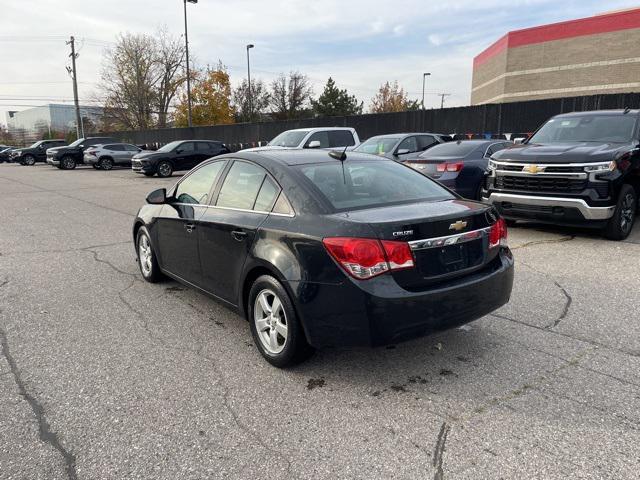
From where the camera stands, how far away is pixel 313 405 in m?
2.99

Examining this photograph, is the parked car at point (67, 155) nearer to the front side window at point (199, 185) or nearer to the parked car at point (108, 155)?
the parked car at point (108, 155)

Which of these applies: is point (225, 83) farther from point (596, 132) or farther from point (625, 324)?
point (625, 324)

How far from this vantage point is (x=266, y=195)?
12.1 ft

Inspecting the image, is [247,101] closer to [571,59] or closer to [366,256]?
[571,59]

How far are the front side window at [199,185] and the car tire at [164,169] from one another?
1773 cm

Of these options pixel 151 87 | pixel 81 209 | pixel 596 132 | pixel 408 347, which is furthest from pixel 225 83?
pixel 408 347

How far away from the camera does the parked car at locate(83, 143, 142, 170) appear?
1105 inches

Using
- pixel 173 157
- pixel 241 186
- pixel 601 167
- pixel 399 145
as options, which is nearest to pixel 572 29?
pixel 173 157

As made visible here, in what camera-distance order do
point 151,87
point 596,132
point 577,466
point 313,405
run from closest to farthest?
point 577,466, point 313,405, point 596,132, point 151,87

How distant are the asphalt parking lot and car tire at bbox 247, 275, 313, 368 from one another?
0.43 feet

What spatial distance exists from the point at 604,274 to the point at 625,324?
1.65m

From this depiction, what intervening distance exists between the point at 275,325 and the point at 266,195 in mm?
989

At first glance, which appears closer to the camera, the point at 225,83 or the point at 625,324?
the point at 625,324

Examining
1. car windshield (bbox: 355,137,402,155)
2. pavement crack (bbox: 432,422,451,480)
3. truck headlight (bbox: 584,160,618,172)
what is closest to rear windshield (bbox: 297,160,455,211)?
pavement crack (bbox: 432,422,451,480)
